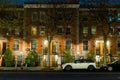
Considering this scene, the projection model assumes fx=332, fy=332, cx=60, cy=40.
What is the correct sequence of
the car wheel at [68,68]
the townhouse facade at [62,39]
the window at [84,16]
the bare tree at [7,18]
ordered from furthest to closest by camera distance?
1. the window at [84,16]
2. the townhouse facade at [62,39]
3. the car wheel at [68,68]
4. the bare tree at [7,18]

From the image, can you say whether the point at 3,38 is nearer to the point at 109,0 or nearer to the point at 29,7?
the point at 29,7

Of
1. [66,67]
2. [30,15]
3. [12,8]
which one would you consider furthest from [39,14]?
[66,67]

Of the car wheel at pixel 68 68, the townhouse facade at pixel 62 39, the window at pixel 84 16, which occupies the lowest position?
the car wheel at pixel 68 68

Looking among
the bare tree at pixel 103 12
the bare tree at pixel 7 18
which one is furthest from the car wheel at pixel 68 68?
the bare tree at pixel 7 18

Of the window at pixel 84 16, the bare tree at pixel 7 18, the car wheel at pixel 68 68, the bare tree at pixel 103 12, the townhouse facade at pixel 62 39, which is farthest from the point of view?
the window at pixel 84 16

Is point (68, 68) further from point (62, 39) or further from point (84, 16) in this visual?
point (84, 16)

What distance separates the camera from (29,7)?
2680 inches

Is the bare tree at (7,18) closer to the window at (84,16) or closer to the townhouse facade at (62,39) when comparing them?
the townhouse facade at (62,39)

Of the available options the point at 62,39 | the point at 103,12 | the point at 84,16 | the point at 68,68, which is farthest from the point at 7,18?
the point at 84,16

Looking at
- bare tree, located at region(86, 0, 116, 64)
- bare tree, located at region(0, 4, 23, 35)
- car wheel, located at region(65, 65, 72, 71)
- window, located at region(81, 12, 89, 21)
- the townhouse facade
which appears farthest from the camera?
window, located at region(81, 12, 89, 21)

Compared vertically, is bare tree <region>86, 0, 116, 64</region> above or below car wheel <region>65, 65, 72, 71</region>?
above

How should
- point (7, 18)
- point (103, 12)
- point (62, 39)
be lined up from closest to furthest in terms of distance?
point (7, 18)
point (103, 12)
point (62, 39)

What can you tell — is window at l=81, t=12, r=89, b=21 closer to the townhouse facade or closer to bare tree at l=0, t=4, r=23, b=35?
the townhouse facade

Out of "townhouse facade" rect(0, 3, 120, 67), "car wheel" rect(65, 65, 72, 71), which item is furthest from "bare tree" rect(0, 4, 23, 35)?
"townhouse facade" rect(0, 3, 120, 67)
